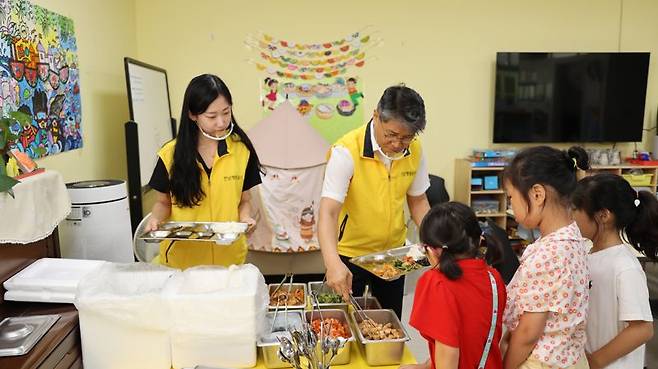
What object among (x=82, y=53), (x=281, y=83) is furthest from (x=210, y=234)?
(x=281, y=83)

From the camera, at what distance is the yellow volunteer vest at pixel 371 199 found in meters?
1.80

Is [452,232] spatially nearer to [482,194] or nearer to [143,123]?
[143,123]

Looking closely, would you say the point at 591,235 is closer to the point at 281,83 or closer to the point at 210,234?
the point at 210,234

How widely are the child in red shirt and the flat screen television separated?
331 centimetres

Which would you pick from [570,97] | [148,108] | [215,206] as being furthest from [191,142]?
[570,97]

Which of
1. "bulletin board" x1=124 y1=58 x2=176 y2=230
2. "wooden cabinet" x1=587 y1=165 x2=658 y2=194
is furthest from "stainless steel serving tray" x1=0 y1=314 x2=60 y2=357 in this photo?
"wooden cabinet" x1=587 y1=165 x2=658 y2=194

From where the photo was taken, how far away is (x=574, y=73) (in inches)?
169

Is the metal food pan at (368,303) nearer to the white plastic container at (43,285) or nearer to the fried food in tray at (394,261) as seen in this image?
the fried food in tray at (394,261)

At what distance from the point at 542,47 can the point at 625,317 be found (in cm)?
347

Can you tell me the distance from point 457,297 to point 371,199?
26.5 inches

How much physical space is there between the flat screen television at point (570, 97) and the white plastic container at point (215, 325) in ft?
11.6

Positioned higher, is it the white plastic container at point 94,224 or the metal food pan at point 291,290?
the white plastic container at point 94,224

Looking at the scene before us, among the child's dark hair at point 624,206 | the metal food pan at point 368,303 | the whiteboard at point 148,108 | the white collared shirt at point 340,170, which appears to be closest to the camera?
the child's dark hair at point 624,206

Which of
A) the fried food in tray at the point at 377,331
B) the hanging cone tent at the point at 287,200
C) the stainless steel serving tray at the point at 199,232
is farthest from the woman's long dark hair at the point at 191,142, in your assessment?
the hanging cone tent at the point at 287,200
